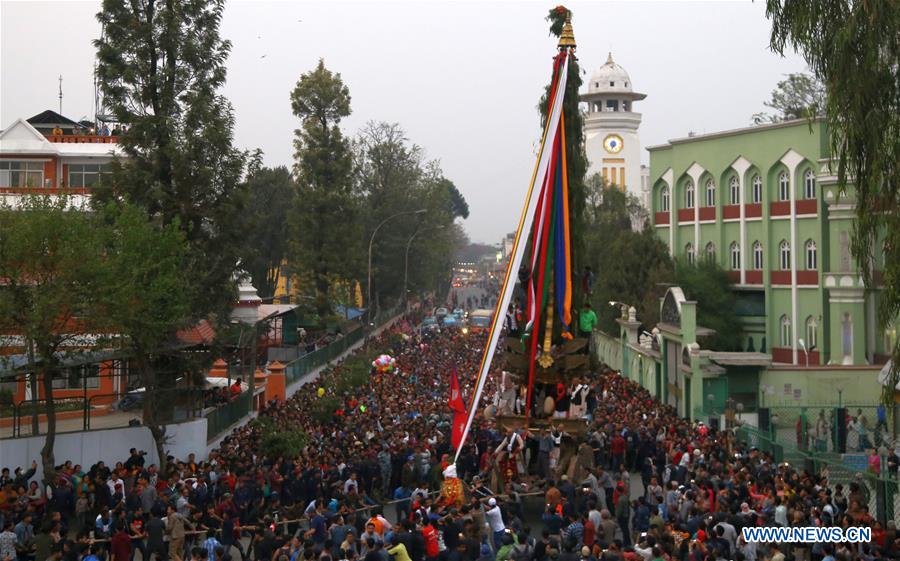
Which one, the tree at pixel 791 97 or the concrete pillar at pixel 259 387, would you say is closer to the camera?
the concrete pillar at pixel 259 387

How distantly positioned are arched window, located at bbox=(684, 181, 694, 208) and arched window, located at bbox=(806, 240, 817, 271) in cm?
814

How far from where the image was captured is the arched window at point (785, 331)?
4209 cm

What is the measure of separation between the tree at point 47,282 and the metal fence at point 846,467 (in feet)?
45.8

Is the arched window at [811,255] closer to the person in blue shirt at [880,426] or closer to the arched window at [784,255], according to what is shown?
the arched window at [784,255]

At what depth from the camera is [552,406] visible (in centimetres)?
2064

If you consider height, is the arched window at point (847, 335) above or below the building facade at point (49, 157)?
below

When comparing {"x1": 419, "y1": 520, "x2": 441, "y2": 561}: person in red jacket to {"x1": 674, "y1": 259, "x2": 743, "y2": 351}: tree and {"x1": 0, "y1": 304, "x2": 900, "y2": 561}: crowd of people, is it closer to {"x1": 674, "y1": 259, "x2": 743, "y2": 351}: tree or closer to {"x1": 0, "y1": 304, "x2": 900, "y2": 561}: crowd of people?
{"x1": 0, "y1": 304, "x2": 900, "y2": 561}: crowd of people

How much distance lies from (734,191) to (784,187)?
11.7ft

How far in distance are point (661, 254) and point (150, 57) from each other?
28.1 meters

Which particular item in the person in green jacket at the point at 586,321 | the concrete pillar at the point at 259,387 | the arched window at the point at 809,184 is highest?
the arched window at the point at 809,184

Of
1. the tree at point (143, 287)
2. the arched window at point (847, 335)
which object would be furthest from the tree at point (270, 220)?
the tree at point (143, 287)

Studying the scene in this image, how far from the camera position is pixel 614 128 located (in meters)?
91.6

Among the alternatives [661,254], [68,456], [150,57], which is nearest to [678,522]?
[68,456]

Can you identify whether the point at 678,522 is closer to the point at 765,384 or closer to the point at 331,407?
the point at 331,407
